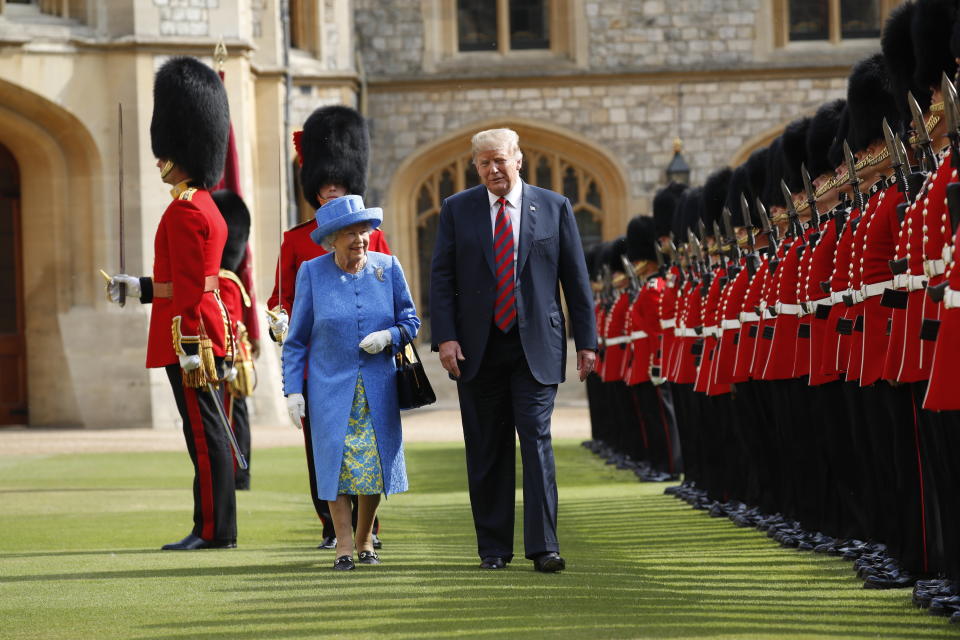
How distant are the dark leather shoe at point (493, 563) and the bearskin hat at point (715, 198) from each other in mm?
4538

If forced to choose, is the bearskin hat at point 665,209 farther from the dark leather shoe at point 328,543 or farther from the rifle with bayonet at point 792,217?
the dark leather shoe at point 328,543

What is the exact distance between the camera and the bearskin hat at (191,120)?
24.3 feet

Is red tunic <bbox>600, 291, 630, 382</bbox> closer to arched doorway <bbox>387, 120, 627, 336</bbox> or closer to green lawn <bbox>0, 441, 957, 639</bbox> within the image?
green lawn <bbox>0, 441, 957, 639</bbox>

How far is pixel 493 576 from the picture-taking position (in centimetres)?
555

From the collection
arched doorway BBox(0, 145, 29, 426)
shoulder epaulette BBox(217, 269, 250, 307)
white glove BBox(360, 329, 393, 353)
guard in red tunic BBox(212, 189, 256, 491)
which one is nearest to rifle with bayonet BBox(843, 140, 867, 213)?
white glove BBox(360, 329, 393, 353)

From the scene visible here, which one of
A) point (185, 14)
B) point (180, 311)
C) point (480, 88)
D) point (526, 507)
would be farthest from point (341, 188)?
point (480, 88)

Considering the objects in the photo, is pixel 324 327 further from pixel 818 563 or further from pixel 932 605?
pixel 932 605

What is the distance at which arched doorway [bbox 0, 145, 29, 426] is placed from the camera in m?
18.1

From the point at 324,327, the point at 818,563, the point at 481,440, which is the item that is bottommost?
the point at 818,563

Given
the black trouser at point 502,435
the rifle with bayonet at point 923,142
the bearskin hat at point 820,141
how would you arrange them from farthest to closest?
the bearskin hat at point 820,141 < the black trouser at point 502,435 < the rifle with bayonet at point 923,142

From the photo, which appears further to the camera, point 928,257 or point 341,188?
point 341,188

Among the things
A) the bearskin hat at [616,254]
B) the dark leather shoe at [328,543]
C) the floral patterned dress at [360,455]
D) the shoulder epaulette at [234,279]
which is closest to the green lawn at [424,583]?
the dark leather shoe at [328,543]

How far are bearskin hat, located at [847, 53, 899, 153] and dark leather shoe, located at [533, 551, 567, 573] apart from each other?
197 cm

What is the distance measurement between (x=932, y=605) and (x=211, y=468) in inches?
124
